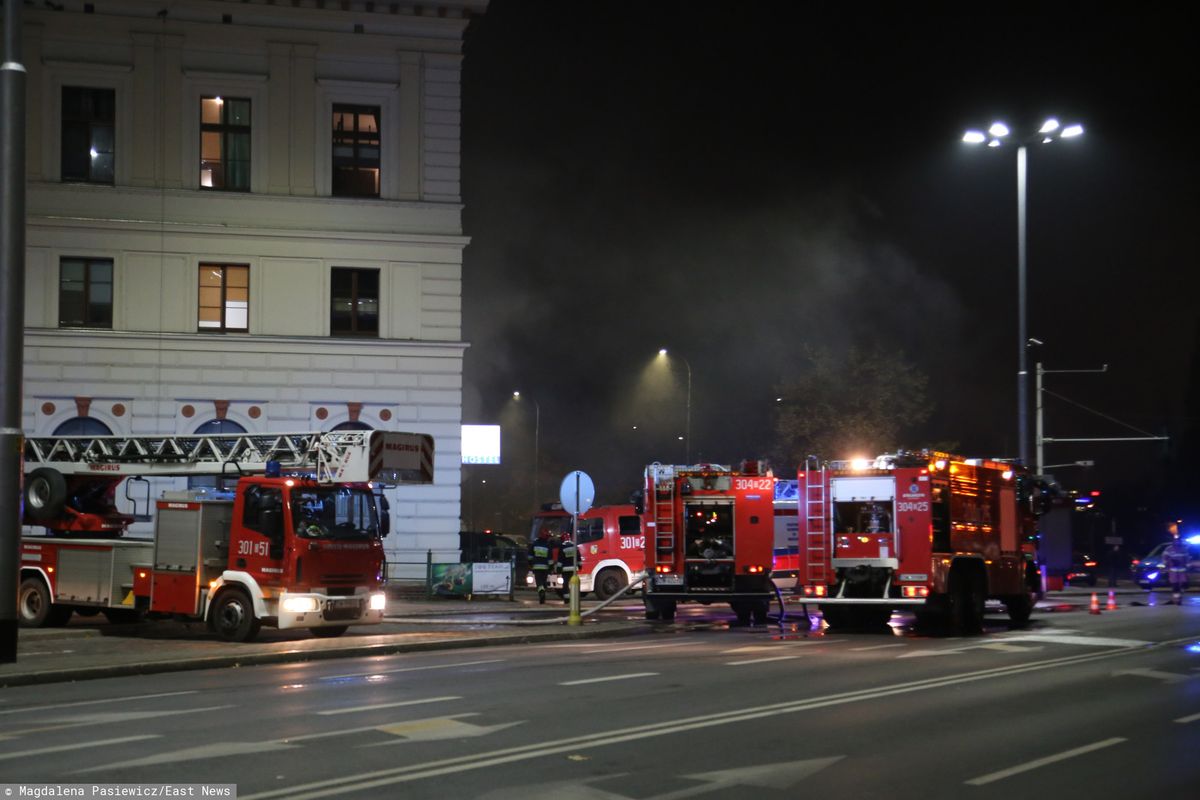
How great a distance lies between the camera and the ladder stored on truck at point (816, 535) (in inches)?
848

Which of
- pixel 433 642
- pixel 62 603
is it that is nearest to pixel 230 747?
pixel 433 642

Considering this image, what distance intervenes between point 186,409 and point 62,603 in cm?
1171

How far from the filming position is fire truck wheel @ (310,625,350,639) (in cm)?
2052

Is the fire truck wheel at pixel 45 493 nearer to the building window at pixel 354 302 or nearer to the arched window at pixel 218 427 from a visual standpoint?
the arched window at pixel 218 427

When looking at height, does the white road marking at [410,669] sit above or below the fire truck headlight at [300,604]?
below

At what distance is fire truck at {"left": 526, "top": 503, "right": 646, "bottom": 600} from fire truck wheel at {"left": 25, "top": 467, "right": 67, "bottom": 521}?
41.4ft

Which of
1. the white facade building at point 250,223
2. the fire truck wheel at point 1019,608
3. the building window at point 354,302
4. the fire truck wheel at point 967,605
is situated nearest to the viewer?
the fire truck wheel at point 967,605

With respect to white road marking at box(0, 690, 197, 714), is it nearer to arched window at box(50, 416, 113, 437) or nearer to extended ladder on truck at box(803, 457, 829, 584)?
extended ladder on truck at box(803, 457, 829, 584)

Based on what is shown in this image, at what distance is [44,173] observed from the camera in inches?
1267

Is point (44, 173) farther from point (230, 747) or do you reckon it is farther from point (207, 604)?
point (230, 747)

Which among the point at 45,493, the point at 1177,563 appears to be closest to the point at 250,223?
the point at 45,493

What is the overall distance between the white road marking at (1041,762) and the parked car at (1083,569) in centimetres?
3519

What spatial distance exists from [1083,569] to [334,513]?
33355 mm

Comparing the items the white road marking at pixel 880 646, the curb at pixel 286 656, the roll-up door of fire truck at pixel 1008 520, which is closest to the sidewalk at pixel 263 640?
the curb at pixel 286 656
